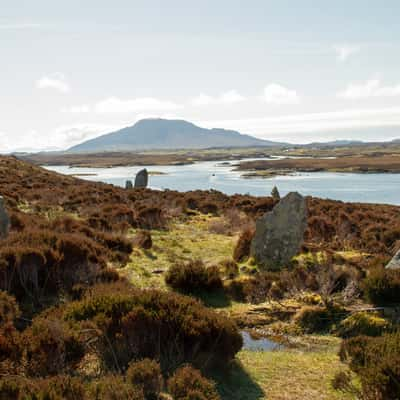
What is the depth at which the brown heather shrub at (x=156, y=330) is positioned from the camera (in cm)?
620

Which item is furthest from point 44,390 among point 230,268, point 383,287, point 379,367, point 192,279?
point 230,268

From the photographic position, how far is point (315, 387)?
6.35 metres

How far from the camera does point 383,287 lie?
9.52 meters

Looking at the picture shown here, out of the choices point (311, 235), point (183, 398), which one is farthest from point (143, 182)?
point (183, 398)

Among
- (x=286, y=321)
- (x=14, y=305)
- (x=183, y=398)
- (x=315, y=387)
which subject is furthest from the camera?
(x=286, y=321)

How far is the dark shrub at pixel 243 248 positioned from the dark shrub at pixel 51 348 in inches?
348

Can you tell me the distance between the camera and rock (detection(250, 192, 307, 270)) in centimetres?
1355

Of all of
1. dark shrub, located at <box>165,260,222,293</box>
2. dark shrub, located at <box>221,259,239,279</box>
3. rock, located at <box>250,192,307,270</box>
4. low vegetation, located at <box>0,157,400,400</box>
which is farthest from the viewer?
rock, located at <box>250,192,307,270</box>

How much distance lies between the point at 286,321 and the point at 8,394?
6345 millimetres

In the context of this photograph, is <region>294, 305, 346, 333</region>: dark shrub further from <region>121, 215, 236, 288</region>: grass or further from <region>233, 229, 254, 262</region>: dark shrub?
<region>233, 229, 254, 262</region>: dark shrub

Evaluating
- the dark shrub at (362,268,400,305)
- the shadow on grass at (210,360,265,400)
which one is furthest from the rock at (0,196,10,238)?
the dark shrub at (362,268,400,305)

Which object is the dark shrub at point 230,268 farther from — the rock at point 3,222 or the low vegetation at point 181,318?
the rock at point 3,222

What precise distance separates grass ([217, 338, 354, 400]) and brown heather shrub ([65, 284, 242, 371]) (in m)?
0.44

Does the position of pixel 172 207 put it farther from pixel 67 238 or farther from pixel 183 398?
pixel 183 398
